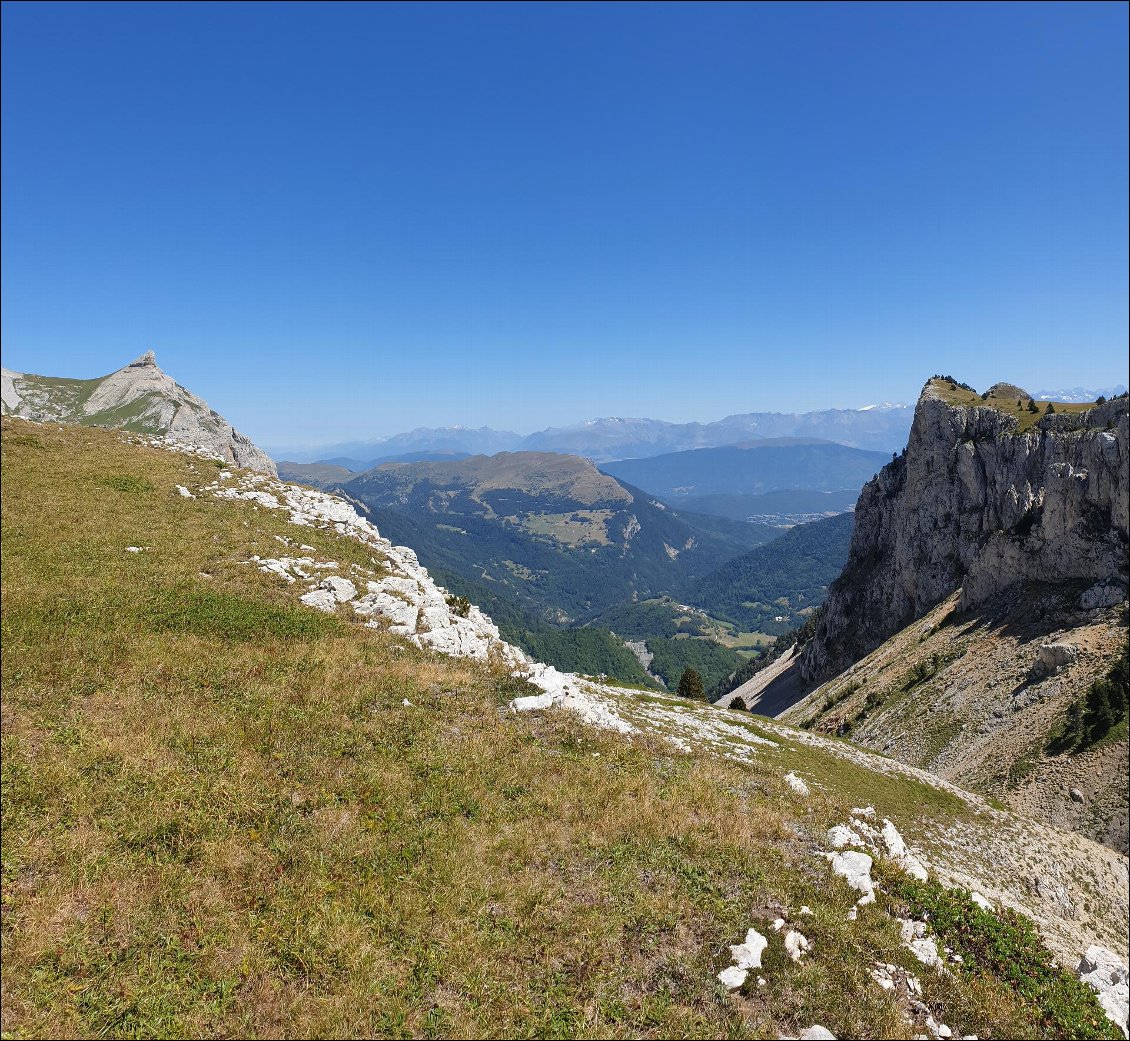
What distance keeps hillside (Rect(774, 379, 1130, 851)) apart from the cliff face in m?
0.22

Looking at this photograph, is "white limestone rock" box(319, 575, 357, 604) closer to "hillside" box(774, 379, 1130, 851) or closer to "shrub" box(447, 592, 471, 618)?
"shrub" box(447, 592, 471, 618)

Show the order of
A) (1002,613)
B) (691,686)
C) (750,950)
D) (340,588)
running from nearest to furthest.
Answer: (750,950) < (340,588) < (691,686) < (1002,613)

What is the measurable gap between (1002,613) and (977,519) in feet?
82.5

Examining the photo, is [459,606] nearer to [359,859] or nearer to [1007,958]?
[359,859]

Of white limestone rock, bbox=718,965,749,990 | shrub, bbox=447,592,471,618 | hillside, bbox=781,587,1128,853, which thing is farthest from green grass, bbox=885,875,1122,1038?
hillside, bbox=781,587,1128,853

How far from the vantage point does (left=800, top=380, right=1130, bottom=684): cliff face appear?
202 feet

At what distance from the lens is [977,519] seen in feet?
280

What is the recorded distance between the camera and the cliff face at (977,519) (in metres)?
61.6

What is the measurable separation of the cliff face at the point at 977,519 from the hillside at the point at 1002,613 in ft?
0.73

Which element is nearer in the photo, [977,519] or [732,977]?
[732,977]

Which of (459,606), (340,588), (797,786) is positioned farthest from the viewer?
(459,606)

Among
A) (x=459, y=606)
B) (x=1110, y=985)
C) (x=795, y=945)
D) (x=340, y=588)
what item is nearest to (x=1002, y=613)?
(x=1110, y=985)

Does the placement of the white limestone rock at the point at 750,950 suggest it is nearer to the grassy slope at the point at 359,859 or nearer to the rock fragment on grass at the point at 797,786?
the grassy slope at the point at 359,859

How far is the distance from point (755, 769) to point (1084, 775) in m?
37.1
